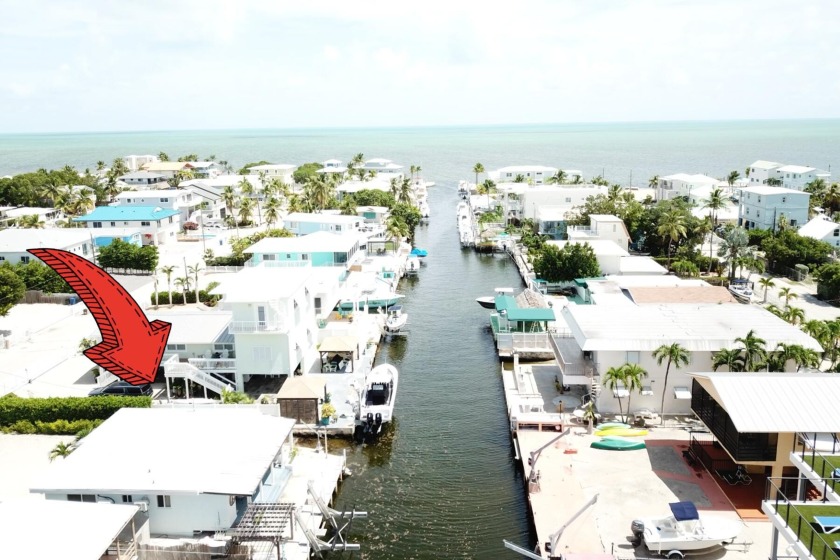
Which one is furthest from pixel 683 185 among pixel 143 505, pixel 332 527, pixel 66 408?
pixel 143 505

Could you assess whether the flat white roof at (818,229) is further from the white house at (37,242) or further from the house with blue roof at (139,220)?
the house with blue roof at (139,220)

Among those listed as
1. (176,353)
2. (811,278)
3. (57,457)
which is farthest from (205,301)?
(811,278)

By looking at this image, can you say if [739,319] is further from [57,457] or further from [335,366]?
[57,457]

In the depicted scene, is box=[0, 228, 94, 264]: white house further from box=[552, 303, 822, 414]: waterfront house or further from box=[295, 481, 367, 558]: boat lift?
box=[552, 303, 822, 414]: waterfront house

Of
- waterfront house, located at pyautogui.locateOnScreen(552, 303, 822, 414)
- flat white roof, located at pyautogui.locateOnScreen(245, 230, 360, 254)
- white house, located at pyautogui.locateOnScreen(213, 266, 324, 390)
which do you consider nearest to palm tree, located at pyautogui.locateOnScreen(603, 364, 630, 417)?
waterfront house, located at pyautogui.locateOnScreen(552, 303, 822, 414)

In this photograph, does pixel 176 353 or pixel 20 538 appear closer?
pixel 20 538

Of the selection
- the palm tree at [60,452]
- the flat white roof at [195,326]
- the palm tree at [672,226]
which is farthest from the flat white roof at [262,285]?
the palm tree at [672,226]
